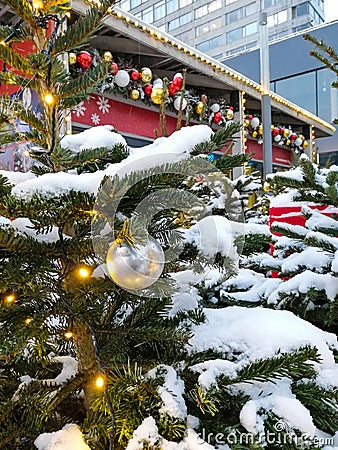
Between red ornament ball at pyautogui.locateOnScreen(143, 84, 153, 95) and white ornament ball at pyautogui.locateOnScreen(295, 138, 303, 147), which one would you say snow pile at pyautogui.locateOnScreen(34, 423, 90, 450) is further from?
white ornament ball at pyautogui.locateOnScreen(295, 138, 303, 147)

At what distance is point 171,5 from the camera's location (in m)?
26.5

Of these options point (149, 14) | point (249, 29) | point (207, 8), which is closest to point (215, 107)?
point (249, 29)

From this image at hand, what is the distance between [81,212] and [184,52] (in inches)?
144

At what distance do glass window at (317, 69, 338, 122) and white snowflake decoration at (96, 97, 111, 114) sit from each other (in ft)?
28.0

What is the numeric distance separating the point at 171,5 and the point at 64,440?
2928 cm

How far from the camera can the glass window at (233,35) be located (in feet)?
79.4

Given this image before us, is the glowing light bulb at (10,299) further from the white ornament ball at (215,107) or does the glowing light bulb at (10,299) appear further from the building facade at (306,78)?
the building facade at (306,78)

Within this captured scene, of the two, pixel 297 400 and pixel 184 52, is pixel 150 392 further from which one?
pixel 184 52

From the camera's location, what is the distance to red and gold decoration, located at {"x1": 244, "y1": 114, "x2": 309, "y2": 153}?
5836mm

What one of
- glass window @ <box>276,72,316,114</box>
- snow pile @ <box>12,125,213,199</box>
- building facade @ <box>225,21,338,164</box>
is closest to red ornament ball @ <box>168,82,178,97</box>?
snow pile @ <box>12,125,213,199</box>

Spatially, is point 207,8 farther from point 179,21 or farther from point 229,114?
point 229,114

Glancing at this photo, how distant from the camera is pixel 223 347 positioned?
63cm

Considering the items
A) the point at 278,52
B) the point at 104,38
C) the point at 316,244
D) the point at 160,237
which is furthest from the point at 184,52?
the point at 278,52

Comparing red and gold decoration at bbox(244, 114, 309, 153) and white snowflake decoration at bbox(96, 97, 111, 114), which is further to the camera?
red and gold decoration at bbox(244, 114, 309, 153)
